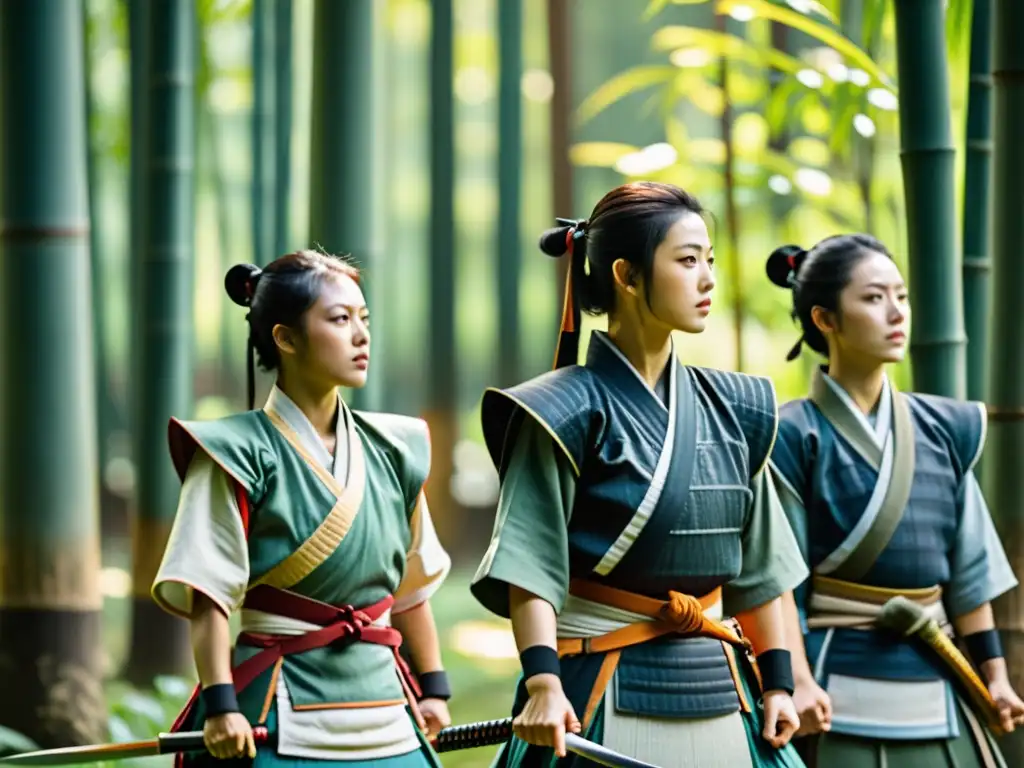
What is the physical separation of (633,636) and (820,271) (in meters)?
1.02

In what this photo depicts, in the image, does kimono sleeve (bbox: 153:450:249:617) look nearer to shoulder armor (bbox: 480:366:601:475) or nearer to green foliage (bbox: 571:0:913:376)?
shoulder armor (bbox: 480:366:601:475)

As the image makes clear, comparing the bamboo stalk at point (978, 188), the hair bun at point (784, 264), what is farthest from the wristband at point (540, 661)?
the bamboo stalk at point (978, 188)

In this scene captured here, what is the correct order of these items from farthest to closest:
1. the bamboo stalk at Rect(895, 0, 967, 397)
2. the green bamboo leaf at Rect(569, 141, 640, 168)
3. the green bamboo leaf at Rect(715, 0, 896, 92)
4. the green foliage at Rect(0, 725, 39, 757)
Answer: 1. the green bamboo leaf at Rect(569, 141, 640, 168)
2. the green bamboo leaf at Rect(715, 0, 896, 92)
3. the green foliage at Rect(0, 725, 39, 757)
4. the bamboo stalk at Rect(895, 0, 967, 397)

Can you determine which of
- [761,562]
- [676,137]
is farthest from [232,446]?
[676,137]

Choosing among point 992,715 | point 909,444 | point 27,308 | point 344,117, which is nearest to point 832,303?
point 909,444


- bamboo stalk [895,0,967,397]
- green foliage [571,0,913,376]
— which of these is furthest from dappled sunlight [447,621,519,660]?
bamboo stalk [895,0,967,397]

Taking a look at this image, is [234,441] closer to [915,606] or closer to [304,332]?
[304,332]

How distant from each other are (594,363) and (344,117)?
153cm

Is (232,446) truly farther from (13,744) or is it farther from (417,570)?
(13,744)

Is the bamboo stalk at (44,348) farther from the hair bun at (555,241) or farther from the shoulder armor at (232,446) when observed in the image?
the hair bun at (555,241)

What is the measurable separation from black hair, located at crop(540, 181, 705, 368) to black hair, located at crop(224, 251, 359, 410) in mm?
396

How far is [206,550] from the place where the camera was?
2.76 meters

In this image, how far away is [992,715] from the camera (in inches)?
131

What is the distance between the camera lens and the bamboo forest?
3938mm
